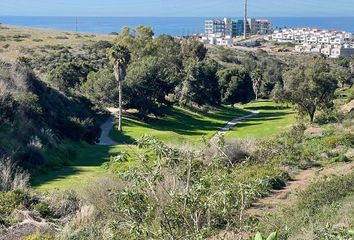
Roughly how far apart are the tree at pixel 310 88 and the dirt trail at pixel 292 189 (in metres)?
17.9

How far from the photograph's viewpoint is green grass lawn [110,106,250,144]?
43.2 meters

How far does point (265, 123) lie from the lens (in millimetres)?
52188

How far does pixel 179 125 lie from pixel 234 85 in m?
17.4

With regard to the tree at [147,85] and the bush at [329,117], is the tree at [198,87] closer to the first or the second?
the tree at [147,85]

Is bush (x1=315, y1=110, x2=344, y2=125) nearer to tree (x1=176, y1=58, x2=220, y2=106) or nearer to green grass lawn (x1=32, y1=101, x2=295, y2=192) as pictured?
green grass lawn (x1=32, y1=101, x2=295, y2=192)

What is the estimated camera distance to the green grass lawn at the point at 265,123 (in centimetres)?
4523

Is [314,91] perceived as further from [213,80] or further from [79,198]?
[79,198]

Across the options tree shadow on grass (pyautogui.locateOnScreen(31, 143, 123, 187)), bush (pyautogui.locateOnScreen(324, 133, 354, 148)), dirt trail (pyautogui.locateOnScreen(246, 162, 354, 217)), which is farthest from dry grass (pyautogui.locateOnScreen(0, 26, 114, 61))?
dirt trail (pyautogui.locateOnScreen(246, 162, 354, 217))

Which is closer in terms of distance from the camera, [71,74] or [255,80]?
[71,74]

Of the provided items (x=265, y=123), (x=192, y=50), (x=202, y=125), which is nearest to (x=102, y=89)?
(x=202, y=125)

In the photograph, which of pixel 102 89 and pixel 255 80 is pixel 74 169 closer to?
pixel 102 89

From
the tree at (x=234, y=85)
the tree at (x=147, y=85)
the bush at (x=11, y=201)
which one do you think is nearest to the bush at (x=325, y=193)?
the bush at (x=11, y=201)

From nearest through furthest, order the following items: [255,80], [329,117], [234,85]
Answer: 1. [329,117]
2. [234,85]
3. [255,80]

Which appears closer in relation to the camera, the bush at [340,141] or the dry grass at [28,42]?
the bush at [340,141]
